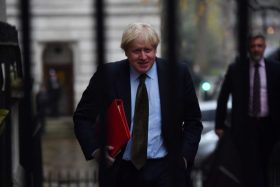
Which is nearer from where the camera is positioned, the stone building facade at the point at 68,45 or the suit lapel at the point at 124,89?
the suit lapel at the point at 124,89

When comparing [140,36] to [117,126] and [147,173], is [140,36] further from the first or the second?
[147,173]

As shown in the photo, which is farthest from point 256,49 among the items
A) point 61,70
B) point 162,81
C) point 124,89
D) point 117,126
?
point 61,70

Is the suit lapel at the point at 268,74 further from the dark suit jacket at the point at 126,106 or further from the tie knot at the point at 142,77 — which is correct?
the tie knot at the point at 142,77

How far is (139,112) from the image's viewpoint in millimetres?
4074

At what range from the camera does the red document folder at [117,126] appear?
3957 millimetres

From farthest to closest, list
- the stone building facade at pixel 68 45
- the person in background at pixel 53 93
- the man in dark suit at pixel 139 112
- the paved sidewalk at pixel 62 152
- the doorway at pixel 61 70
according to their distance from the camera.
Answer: the doorway at pixel 61 70, the person in background at pixel 53 93, the stone building facade at pixel 68 45, the paved sidewalk at pixel 62 152, the man in dark suit at pixel 139 112

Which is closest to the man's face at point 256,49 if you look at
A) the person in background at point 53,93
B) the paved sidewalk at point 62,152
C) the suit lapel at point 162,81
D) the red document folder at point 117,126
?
the suit lapel at point 162,81

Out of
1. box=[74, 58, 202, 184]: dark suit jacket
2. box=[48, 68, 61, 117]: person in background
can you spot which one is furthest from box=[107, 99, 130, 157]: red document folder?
box=[48, 68, 61, 117]: person in background

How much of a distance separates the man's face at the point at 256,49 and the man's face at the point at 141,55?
2.50m

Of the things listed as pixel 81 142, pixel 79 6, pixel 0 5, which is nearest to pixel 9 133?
pixel 81 142

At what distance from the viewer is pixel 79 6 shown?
28.2 meters

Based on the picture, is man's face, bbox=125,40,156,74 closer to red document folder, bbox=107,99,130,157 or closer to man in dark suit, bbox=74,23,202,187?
man in dark suit, bbox=74,23,202,187

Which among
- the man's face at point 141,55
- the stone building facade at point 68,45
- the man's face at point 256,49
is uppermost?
the man's face at point 141,55

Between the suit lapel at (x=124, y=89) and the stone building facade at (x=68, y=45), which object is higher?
the suit lapel at (x=124, y=89)
